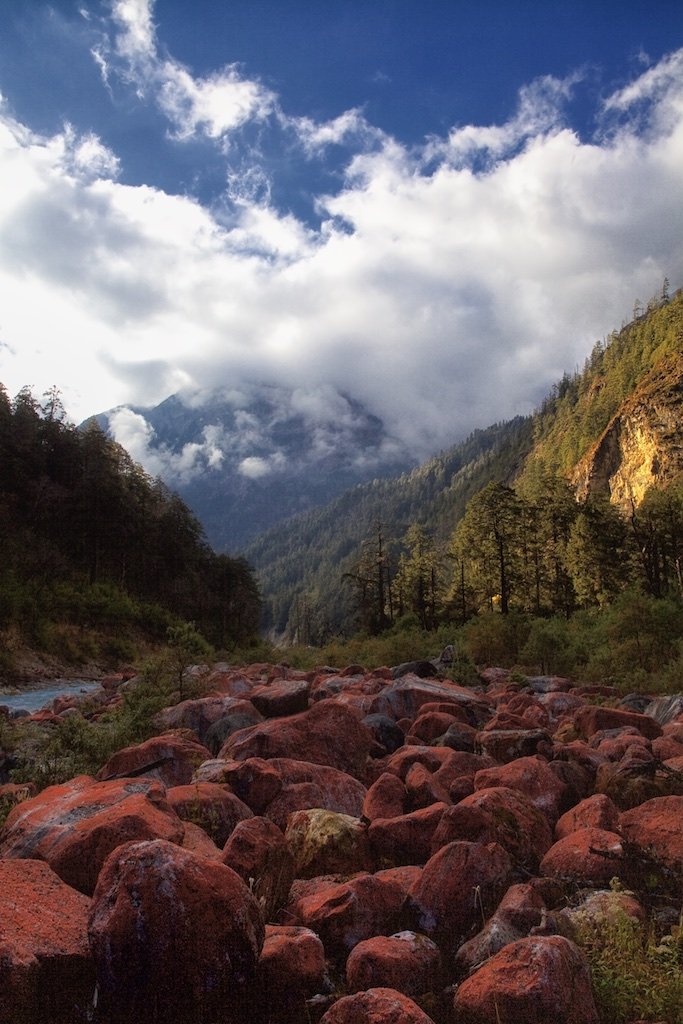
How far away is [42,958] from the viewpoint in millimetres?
3584

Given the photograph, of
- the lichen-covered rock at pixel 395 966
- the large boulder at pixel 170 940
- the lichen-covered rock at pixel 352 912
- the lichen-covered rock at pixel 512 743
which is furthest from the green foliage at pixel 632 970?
the lichen-covered rock at pixel 512 743

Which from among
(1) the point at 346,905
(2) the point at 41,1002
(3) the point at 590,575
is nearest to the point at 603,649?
(1) the point at 346,905

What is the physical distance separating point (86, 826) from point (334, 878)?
7.98ft

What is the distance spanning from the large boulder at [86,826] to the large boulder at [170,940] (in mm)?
1022

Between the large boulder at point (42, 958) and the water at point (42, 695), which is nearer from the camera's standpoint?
the large boulder at point (42, 958)

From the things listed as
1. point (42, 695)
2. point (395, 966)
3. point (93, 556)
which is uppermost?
point (93, 556)

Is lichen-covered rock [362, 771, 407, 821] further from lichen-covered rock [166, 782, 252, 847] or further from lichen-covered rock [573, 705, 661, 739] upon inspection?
lichen-covered rock [573, 705, 661, 739]

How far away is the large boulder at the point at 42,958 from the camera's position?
134 inches

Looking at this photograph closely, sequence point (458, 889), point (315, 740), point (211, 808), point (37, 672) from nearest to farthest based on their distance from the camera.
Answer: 1. point (458, 889)
2. point (211, 808)
3. point (315, 740)
4. point (37, 672)

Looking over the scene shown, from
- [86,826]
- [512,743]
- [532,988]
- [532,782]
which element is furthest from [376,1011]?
[512,743]

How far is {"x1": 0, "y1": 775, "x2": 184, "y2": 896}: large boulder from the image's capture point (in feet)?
16.1

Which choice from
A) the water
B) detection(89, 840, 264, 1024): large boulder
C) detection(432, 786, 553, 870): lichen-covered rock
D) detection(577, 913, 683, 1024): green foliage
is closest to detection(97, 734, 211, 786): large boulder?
detection(432, 786, 553, 870): lichen-covered rock

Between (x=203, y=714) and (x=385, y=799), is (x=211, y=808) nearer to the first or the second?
(x=385, y=799)

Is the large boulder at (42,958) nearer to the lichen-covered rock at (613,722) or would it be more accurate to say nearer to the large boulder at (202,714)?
the large boulder at (202,714)
